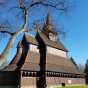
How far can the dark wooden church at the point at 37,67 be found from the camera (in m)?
53.3

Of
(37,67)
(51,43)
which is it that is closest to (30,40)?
(37,67)

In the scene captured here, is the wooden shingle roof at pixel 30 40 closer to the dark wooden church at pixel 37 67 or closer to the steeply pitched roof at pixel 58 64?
the dark wooden church at pixel 37 67

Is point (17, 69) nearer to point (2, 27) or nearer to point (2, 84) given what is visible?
point (2, 84)

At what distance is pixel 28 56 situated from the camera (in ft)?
186

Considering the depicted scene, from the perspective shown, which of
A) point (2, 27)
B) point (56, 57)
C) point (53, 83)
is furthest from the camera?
point (56, 57)

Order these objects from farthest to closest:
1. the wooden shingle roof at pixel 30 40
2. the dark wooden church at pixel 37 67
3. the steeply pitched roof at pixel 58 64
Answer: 1. the steeply pitched roof at pixel 58 64
2. the wooden shingle roof at pixel 30 40
3. the dark wooden church at pixel 37 67

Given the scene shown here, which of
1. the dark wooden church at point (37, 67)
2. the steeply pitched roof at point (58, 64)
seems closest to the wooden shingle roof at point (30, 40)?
the dark wooden church at point (37, 67)

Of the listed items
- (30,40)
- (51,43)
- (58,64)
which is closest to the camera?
(30,40)

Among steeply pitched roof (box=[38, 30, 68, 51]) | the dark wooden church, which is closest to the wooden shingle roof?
the dark wooden church

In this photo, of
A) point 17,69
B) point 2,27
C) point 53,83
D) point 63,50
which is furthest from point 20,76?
point 2,27

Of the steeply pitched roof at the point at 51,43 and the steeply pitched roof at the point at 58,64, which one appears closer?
the steeply pitched roof at the point at 58,64

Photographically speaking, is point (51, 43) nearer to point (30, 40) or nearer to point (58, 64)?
point (58, 64)

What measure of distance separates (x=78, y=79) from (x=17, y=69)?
2498 centimetres

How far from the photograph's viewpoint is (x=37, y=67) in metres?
57.2
